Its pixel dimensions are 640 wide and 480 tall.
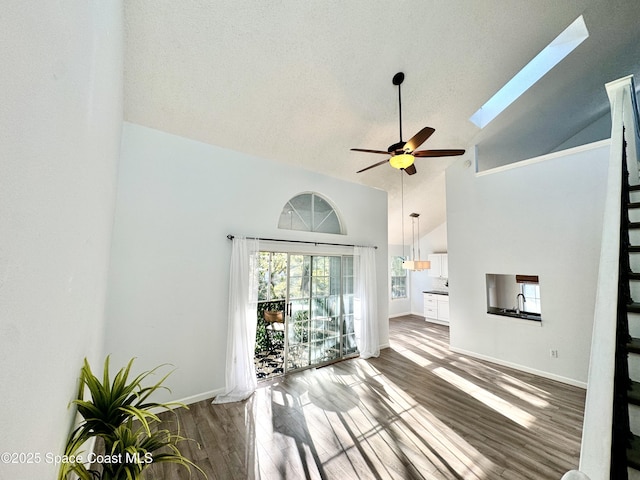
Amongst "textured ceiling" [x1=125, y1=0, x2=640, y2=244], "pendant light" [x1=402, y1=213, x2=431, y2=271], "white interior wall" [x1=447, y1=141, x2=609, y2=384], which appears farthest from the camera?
"pendant light" [x1=402, y1=213, x2=431, y2=271]

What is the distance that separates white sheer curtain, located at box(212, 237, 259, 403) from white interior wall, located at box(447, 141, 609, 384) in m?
4.00

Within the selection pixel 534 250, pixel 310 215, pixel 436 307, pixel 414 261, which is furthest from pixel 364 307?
pixel 436 307

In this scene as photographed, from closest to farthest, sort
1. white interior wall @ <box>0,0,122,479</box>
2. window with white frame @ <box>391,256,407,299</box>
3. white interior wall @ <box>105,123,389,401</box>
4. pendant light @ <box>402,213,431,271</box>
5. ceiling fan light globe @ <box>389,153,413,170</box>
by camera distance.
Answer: white interior wall @ <box>0,0,122,479</box>
ceiling fan light globe @ <box>389,153,413,170</box>
white interior wall @ <box>105,123,389,401</box>
pendant light @ <box>402,213,431,271</box>
window with white frame @ <box>391,256,407,299</box>

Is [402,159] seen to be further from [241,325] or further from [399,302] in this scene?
[399,302]

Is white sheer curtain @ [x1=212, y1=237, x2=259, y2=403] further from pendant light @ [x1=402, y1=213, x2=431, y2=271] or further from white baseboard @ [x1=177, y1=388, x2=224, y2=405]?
pendant light @ [x1=402, y1=213, x2=431, y2=271]

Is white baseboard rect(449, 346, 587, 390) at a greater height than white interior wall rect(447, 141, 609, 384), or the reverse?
white interior wall rect(447, 141, 609, 384)

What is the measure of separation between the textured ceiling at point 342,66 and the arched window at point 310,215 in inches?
22.8

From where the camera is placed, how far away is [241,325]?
11.3ft

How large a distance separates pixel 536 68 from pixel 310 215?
164 inches

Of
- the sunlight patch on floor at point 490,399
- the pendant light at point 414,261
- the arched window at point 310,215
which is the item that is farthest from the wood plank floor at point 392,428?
the pendant light at point 414,261

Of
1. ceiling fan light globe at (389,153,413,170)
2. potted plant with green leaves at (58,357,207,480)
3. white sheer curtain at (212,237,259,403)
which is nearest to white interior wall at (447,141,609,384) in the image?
ceiling fan light globe at (389,153,413,170)

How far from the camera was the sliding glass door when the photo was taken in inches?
165

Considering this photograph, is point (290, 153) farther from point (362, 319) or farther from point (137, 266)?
point (362, 319)

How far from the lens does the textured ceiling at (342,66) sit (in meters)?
2.39
